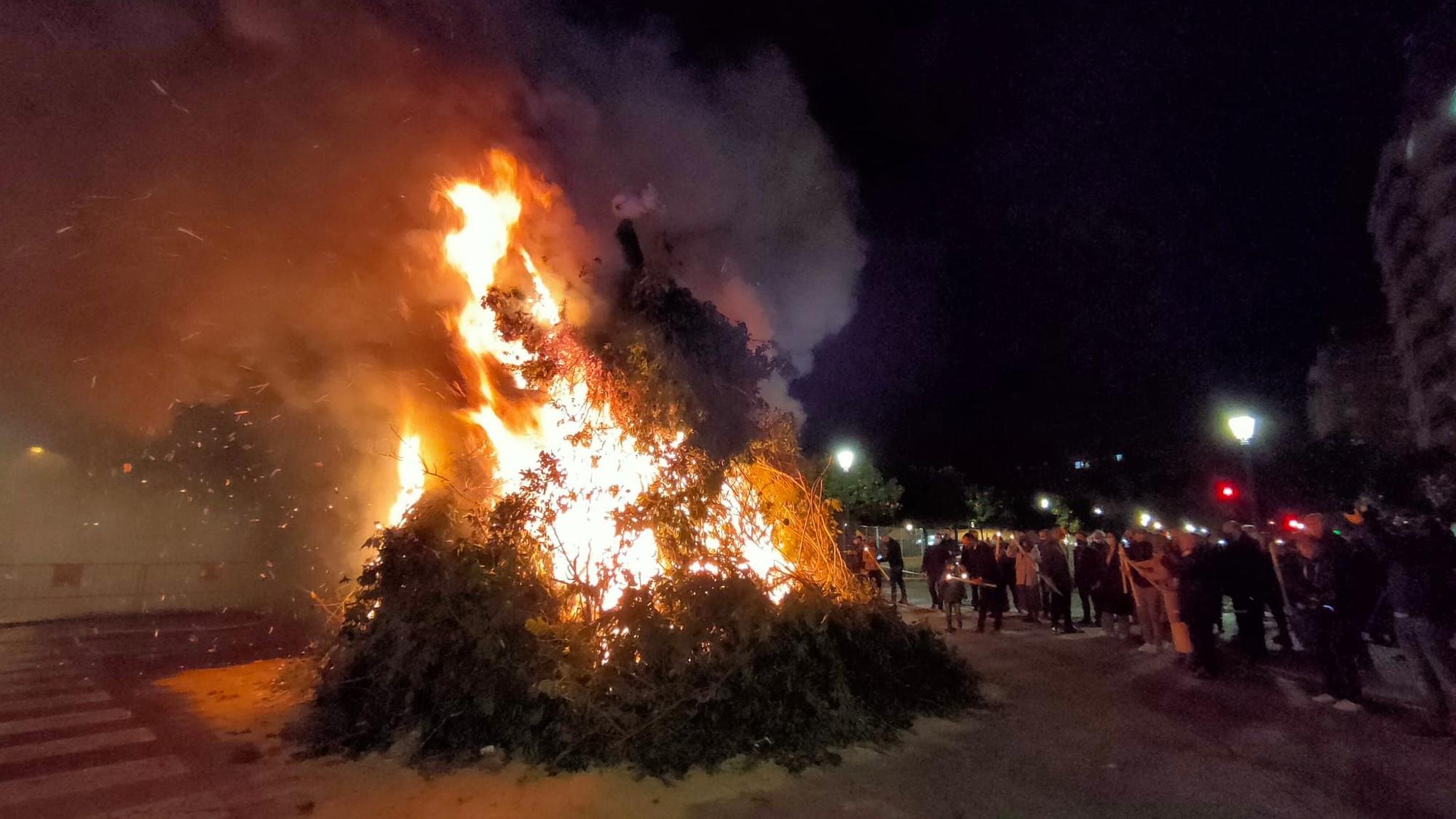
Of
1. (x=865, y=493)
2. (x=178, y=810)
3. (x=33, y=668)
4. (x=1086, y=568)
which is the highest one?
(x=865, y=493)

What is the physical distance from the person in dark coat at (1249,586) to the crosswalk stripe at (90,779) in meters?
11.4

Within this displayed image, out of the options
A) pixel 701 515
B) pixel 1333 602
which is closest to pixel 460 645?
pixel 701 515

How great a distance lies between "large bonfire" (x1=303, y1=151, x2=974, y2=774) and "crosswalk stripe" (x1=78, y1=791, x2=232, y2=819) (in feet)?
3.21

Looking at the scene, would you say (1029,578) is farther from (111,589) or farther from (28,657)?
(111,589)

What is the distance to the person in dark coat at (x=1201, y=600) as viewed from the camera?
8.24 m

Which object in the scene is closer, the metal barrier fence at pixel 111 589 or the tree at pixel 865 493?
the metal barrier fence at pixel 111 589

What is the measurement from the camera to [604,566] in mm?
6477

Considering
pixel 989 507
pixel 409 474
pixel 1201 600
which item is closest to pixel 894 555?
pixel 1201 600

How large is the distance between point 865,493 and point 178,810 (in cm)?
2247

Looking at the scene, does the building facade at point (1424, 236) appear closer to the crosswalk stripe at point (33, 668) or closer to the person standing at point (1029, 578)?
the person standing at point (1029, 578)

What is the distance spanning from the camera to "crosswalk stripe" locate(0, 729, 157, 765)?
5715 millimetres

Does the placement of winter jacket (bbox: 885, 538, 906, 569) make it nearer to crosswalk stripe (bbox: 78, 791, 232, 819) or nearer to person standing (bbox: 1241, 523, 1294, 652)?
person standing (bbox: 1241, 523, 1294, 652)

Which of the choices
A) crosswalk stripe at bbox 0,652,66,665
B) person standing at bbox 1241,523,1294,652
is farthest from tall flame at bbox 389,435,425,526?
person standing at bbox 1241,523,1294,652

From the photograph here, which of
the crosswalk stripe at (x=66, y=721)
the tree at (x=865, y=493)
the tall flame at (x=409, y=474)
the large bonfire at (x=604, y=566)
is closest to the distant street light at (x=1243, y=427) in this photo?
the large bonfire at (x=604, y=566)
